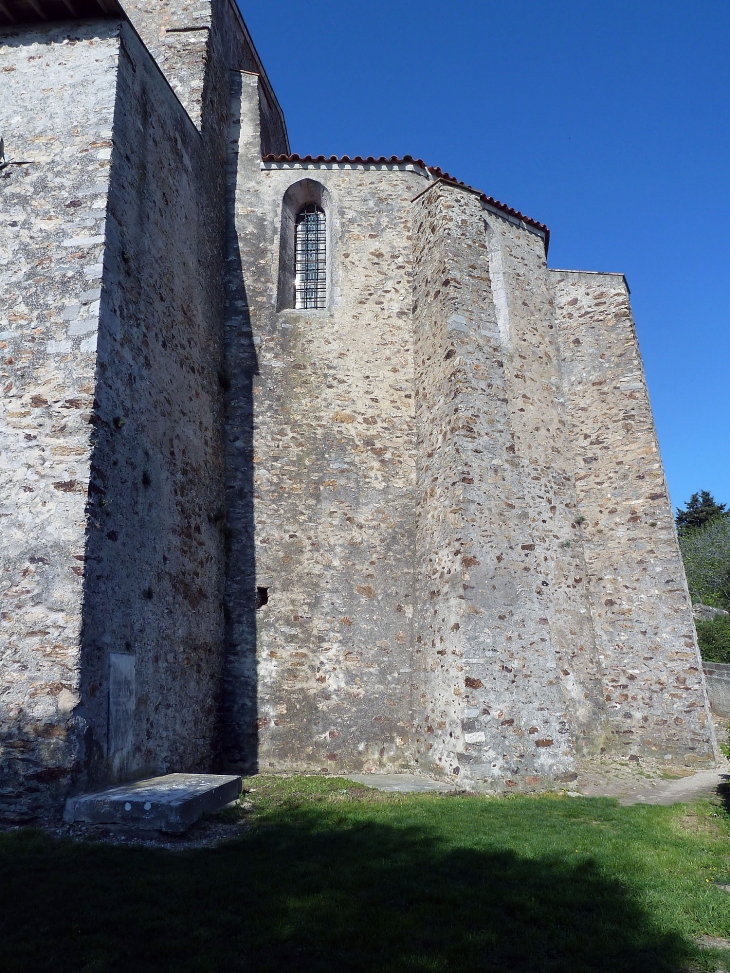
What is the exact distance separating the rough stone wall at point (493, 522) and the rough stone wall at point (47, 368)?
171 inches

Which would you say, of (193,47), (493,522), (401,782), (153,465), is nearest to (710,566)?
(493,522)

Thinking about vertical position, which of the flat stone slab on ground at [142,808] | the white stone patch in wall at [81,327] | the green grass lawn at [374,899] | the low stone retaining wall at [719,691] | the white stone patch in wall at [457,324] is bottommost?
the green grass lawn at [374,899]

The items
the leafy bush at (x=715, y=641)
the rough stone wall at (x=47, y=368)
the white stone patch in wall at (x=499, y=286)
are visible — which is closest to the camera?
the rough stone wall at (x=47, y=368)

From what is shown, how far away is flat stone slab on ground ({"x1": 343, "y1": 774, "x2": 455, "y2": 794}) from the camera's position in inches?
298

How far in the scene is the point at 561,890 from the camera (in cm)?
436

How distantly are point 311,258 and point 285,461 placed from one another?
388 cm

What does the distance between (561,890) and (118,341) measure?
6.33 metres

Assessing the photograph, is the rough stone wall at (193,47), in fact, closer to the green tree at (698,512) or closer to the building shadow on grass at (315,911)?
the building shadow on grass at (315,911)

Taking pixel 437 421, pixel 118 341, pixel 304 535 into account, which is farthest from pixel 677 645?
pixel 118 341

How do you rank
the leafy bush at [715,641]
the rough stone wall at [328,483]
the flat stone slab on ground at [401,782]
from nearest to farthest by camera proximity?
the flat stone slab on ground at [401,782] → the rough stone wall at [328,483] → the leafy bush at [715,641]

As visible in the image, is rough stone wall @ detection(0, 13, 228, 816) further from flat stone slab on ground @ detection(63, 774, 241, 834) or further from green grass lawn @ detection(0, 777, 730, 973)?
green grass lawn @ detection(0, 777, 730, 973)

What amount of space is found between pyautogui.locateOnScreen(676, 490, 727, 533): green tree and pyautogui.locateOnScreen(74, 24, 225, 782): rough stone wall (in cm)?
3842

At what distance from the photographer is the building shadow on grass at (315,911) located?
10.9 feet

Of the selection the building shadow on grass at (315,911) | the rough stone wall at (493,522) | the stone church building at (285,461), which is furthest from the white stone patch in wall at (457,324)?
the building shadow on grass at (315,911)
